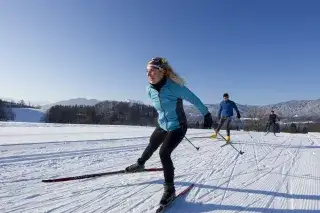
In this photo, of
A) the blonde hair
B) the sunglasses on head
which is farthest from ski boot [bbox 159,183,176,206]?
the sunglasses on head

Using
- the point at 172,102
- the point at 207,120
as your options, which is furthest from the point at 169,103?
the point at 207,120

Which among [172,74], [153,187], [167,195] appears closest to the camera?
[167,195]

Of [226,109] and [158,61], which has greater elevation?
[158,61]

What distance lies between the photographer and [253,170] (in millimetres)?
6590

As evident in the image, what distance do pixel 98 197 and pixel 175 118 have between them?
147 cm

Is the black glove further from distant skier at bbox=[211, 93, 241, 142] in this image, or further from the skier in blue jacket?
distant skier at bbox=[211, 93, 241, 142]

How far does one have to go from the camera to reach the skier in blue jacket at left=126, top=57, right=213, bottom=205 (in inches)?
165

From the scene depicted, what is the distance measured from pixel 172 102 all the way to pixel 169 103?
1.7 inches

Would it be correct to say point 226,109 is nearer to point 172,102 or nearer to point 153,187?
point 153,187

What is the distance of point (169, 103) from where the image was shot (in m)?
4.27

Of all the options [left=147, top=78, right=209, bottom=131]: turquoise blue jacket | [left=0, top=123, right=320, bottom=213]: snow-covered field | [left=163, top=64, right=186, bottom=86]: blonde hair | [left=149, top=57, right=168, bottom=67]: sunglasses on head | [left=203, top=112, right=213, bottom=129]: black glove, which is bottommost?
[left=0, top=123, right=320, bottom=213]: snow-covered field

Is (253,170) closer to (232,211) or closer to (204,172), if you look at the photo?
(204,172)

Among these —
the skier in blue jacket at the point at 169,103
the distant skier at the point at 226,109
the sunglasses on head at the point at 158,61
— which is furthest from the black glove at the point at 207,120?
the distant skier at the point at 226,109

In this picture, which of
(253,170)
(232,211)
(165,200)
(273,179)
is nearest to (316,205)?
(232,211)
